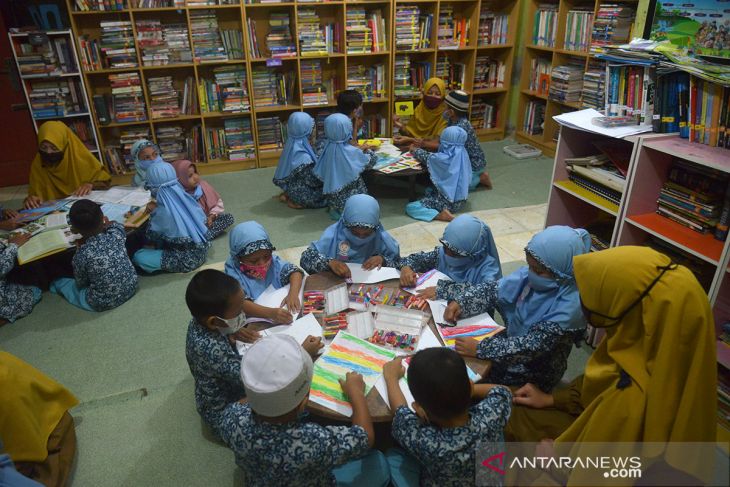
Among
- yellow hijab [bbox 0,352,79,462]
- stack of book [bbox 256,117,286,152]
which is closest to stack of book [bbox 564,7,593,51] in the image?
stack of book [bbox 256,117,286,152]

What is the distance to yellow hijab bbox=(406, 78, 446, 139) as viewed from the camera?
5.25m

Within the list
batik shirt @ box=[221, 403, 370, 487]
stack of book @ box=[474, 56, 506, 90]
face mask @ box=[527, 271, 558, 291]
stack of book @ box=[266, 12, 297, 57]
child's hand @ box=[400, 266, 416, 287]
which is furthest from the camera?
stack of book @ box=[474, 56, 506, 90]

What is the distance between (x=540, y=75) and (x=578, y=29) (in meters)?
0.79

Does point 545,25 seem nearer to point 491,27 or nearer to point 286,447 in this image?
Answer: point 491,27

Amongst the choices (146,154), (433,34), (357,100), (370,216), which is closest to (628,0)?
(433,34)

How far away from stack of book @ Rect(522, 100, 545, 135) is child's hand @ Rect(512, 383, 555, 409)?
198 inches

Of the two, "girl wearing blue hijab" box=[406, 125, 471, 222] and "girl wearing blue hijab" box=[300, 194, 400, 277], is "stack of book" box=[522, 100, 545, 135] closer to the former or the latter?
"girl wearing blue hijab" box=[406, 125, 471, 222]

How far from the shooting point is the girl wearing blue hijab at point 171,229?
12.3ft

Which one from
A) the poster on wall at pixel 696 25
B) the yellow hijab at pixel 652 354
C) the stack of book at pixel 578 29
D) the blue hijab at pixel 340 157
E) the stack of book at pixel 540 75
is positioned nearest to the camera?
the yellow hijab at pixel 652 354


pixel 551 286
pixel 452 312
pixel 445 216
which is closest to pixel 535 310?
pixel 551 286

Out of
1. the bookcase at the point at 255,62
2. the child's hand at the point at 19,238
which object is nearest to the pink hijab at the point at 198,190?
the child's hand at the point at 19,238

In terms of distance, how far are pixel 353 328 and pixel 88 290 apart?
87.8 inches

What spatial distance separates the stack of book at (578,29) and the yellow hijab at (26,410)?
578 centimetres

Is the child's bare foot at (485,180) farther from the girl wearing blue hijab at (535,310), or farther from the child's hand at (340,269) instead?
the child's hand at (340,269)
